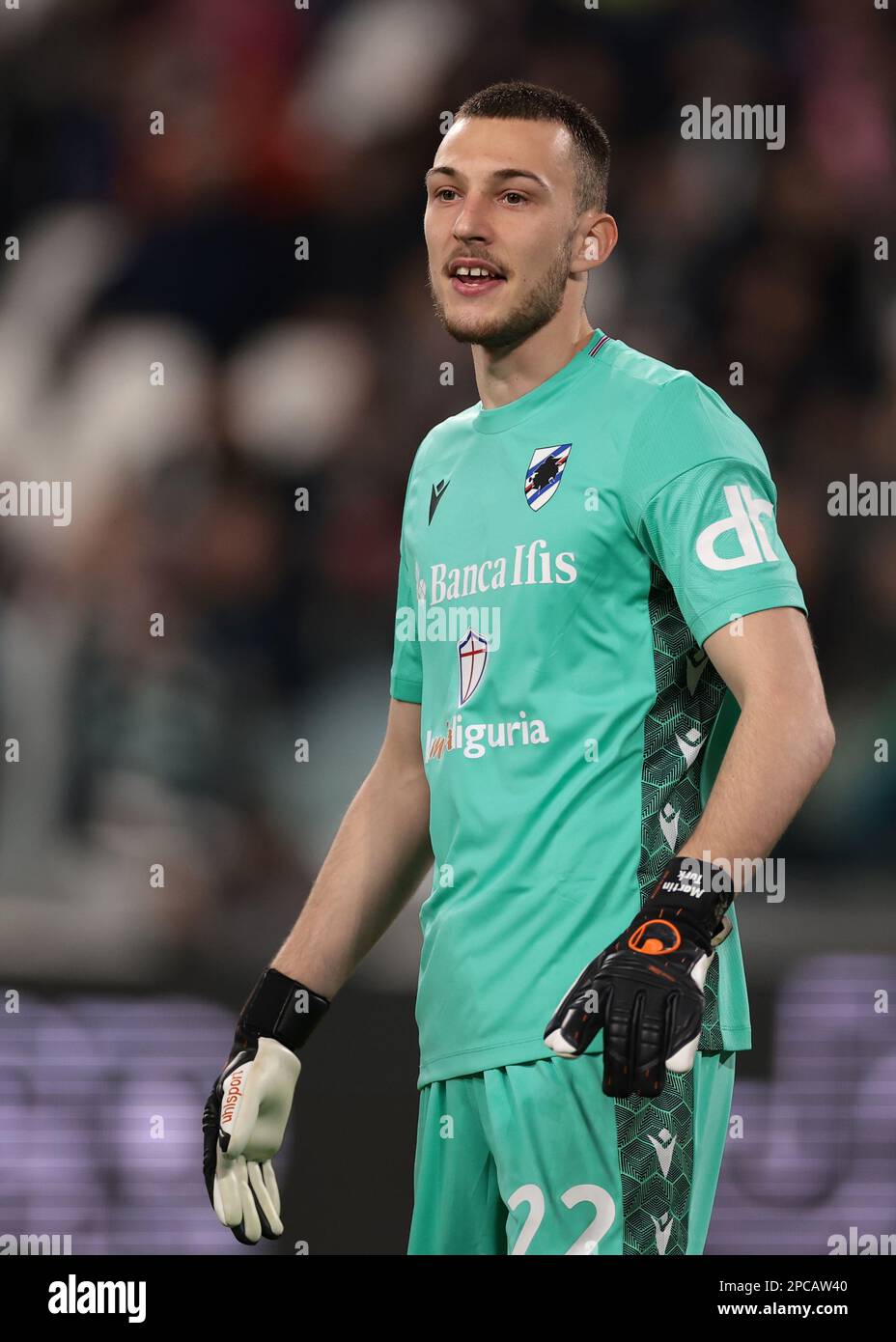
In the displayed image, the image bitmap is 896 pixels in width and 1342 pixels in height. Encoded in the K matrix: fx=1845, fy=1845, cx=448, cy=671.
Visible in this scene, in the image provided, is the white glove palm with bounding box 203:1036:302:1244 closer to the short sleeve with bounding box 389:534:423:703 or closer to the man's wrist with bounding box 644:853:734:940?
the short sleeve with bounding box 389:534:423:703

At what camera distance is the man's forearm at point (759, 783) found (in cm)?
185

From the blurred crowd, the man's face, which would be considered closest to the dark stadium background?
the blurred crowd

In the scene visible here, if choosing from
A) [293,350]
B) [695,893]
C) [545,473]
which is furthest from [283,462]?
[695,893]

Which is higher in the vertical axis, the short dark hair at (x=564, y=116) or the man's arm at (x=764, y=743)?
the short dark hair at (x=564, y=116)

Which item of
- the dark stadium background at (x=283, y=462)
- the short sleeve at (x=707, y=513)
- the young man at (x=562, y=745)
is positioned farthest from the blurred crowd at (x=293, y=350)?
the short sleeve at (x=707, y=513)

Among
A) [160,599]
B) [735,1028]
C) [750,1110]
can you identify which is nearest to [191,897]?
[160,599]

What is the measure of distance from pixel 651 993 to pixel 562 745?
427 millimetres

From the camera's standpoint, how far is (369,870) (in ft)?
7.98

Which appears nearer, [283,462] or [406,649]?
[406,649]

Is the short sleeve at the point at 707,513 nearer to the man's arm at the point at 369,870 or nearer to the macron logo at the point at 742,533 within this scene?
the macron logo at the point at 742,533

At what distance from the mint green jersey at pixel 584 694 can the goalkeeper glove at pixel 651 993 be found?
0.74 ft

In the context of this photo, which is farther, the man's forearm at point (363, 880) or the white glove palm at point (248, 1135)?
the man's forearm at point (363, 880)

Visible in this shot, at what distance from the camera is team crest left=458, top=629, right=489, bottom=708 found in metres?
2.19

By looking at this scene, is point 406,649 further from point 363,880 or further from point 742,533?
point 742,533
